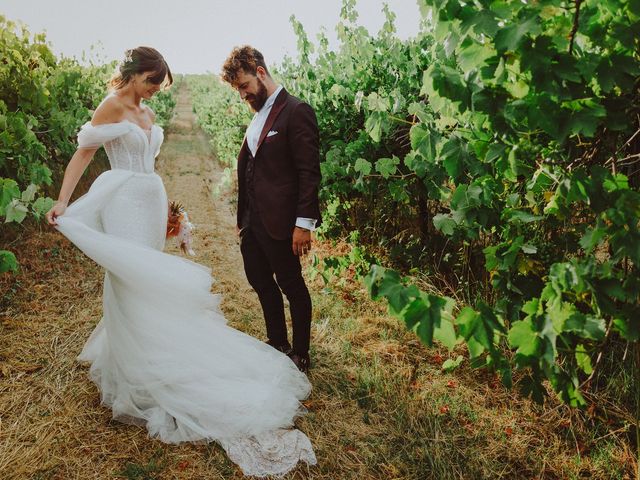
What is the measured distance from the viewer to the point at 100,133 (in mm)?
2564

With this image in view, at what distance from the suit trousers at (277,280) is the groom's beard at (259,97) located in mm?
733

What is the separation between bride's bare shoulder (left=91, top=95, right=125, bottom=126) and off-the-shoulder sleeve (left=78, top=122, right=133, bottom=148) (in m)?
0.03

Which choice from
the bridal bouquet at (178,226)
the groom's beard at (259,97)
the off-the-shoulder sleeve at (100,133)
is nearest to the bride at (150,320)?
the off-the-shoulder sleeve at (100,133)

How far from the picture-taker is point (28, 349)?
3.49m

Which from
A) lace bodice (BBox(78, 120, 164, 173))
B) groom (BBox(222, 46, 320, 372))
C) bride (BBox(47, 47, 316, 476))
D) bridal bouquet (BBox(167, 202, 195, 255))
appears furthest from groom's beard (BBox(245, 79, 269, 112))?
bridal bouquet (BBox(167, 202, 195, 255))

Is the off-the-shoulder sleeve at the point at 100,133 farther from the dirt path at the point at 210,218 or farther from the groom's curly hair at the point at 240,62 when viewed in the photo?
the dirt path at the point at 210,218

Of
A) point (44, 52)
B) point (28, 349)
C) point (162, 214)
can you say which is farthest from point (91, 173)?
point (162, 214)

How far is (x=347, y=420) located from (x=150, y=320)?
137cm

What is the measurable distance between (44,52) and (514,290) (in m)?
8.23

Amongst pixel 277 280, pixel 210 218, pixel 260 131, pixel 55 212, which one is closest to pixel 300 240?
pixel 277 280

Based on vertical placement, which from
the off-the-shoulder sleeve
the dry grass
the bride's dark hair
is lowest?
the dry grass

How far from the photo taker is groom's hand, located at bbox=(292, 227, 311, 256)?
278 centimetres

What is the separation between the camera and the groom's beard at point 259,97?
2.84 metres

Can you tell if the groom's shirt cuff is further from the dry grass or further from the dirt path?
the dirt path
